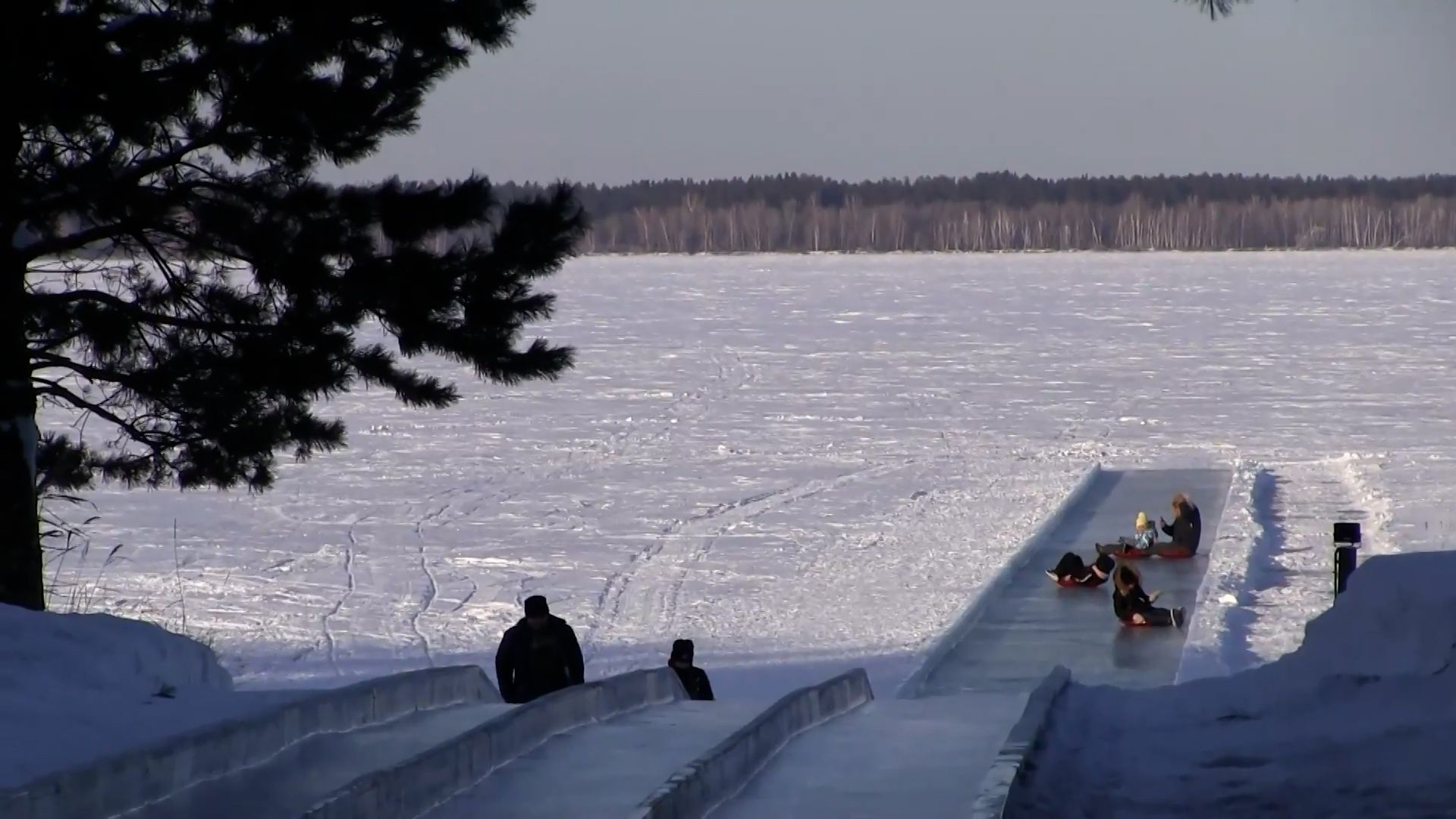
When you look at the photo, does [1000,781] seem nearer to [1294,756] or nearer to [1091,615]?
[1294,756]

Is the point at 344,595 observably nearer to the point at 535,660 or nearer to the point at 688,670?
the point at 688,670

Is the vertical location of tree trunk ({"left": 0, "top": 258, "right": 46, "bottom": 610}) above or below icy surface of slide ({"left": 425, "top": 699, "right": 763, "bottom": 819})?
above

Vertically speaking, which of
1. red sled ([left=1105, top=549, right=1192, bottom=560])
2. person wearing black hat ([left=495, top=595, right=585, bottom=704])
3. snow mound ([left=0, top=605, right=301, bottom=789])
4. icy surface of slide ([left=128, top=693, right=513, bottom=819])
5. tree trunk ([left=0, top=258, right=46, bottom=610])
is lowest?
red sled ([left=1105, top=549, right=1192, bottom=560])

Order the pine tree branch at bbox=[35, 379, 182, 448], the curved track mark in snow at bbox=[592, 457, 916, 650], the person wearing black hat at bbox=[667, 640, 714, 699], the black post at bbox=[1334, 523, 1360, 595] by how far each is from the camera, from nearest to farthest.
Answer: the pine tree branch at bbox=[35, 379, 182, 448], the person wearing black hat at bbox=[667, 640, 714, 699], the black post at bbox=[1334, 523, 1360, 595], the curved track mark in snow at bbox=[592, 457, 916, 650]

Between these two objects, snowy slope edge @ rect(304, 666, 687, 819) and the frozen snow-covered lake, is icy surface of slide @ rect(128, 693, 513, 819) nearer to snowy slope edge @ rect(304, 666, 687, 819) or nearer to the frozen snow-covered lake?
snowy slope edge @ rect(304, 666, 687, 819)

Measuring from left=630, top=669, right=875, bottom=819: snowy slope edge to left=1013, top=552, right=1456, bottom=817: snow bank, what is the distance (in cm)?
83

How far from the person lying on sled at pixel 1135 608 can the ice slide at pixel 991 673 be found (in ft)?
0.32

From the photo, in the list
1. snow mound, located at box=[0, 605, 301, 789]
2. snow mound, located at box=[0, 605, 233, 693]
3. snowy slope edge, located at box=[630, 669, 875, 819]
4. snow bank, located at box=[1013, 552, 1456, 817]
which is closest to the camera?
snowy slope edge, located at box=[630, 669, 875, 819]

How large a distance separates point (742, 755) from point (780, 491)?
16.9 meters

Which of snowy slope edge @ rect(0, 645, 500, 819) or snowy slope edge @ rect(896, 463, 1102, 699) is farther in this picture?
snowy slope edge @ rect(896, 463, 1102, 699)

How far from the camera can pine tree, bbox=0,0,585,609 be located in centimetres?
756

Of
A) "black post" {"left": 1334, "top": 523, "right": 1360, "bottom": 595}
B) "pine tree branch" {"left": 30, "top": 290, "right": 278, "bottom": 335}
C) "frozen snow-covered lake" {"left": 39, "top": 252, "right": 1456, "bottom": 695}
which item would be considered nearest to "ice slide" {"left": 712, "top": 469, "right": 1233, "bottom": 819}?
"frozen snow-covered lake" {"left": 39, "top": 252, "right": 1456, "bottom": 695}

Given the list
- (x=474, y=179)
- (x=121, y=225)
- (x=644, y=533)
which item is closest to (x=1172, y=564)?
(x=644, y=533)

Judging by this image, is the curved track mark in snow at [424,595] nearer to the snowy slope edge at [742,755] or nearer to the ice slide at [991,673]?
the ice slide at [991,673]
